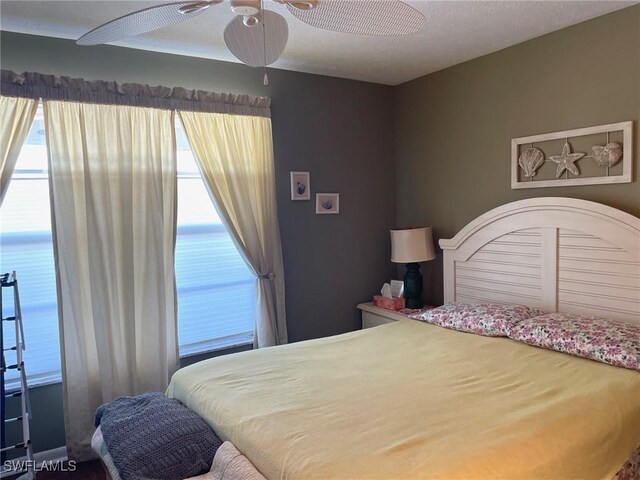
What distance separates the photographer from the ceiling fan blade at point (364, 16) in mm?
1646

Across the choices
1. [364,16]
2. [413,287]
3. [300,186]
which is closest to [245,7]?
[364,16]

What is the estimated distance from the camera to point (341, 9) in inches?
66.0

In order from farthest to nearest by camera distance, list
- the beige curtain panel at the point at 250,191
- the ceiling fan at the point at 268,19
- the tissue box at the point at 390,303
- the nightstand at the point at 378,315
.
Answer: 1. the tissue box at the point at 390,303
2. the nightstand at the point at 378,315
3. the beige curtain panel at the point at 250,191
4. the ceiling fan at the point at 268,19

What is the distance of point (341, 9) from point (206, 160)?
1.76 metres

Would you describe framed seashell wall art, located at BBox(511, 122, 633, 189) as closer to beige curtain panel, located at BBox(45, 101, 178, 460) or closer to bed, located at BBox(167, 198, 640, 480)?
bed, located at BBox(167, 198, 640, 480)

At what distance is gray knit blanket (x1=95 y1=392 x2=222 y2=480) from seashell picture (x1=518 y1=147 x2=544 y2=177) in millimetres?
2471

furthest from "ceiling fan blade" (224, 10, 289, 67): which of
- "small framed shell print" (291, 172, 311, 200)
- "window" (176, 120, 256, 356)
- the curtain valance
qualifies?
"small framed shell print" (291, 172, 311, 200)

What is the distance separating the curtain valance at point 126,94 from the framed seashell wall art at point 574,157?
1.78 metres

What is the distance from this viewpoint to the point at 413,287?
369 centimetres

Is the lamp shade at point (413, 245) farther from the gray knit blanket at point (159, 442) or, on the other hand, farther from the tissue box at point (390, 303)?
the gray knit blanket at point (159, 442)

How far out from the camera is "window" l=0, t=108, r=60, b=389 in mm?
2738

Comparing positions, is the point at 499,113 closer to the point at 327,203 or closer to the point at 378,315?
the point at 327,203

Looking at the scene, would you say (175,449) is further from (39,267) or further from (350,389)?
(39,267)

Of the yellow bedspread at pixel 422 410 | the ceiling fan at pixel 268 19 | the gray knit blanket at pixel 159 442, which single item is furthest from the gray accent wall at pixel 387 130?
the ceiling fan at pixel 268 19
